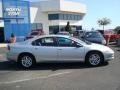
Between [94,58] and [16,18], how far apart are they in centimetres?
3136

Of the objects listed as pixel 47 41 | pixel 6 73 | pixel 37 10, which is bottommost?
pixel 6 73

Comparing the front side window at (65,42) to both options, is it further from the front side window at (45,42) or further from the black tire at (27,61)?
the black tire at (27,61)

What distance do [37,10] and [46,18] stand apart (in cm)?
355

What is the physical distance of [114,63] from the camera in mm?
13703

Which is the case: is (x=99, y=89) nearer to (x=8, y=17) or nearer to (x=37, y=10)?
(x=8, y=17)

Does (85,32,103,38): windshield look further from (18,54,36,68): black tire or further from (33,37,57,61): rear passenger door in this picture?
(18,54,36,68): black tire

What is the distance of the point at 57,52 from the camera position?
511 inches

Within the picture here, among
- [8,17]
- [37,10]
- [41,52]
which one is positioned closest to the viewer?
[41,52]

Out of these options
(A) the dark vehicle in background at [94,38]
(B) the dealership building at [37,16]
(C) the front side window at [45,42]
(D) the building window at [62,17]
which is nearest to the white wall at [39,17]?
(B) the dealership building at [37,16]

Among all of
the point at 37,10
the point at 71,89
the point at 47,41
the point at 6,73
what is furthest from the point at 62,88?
the point at 37,10

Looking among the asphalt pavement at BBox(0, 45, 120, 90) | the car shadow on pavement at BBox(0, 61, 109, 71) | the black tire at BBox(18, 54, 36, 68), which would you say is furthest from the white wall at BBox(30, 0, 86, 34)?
the asphalt pavement at BBox(0, 45, 120, 90)

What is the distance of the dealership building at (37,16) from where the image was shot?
1663 inches

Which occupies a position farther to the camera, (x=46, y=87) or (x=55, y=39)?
(x=55, y=39)

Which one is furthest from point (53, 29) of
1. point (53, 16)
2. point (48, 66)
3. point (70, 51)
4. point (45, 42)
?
point (70, 51)
